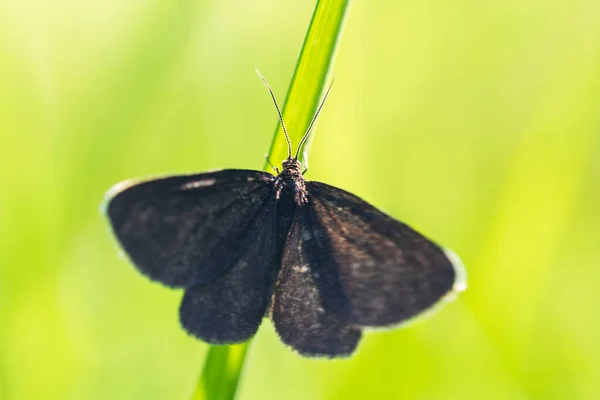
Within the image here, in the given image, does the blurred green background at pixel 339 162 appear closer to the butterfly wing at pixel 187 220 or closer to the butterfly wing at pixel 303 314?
the butterfly wing at pixel 303 314

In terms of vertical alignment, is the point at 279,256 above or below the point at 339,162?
below

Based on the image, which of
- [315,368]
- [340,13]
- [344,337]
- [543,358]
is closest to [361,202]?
[344,337]

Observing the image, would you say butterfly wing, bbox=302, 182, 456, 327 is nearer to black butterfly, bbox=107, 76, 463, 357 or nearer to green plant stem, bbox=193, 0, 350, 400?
black butterfly, bbox=107, 76, 463, 357

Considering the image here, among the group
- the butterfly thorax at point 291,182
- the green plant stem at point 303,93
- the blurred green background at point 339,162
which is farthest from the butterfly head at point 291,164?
the blurred green background at point 339,162

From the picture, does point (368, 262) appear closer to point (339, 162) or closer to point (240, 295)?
point (240, 295)

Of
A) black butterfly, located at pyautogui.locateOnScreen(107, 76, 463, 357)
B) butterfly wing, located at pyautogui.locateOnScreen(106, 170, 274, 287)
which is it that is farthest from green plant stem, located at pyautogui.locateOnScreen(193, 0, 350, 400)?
butterfly wing, located at pyautogui.locateOnScreen(106, 170, 274, 287)

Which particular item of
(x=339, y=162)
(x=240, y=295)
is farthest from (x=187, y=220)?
(x=339, y=162)
